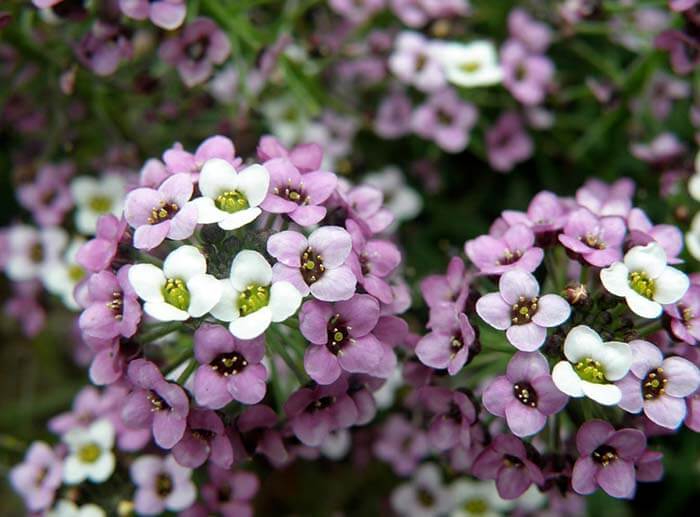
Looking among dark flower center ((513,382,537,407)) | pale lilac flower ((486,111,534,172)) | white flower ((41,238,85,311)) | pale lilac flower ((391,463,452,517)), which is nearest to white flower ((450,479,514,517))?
pale lilac flower ((391,463,452,517))

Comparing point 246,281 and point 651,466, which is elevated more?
point 246,281

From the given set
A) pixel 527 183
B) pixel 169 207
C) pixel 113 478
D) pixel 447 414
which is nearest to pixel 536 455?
pixel 447 414

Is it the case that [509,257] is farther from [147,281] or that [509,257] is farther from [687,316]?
[147,281]

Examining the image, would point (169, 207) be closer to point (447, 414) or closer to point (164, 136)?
point (447, 414)

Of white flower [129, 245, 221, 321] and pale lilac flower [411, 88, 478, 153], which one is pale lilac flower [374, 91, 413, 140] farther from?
white flower [129, 245, 221, 321]

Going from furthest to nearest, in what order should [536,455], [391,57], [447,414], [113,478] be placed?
[391,57], [113,478], [447,414], [536,455]

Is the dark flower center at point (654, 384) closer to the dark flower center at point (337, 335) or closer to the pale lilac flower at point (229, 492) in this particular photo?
the dark flower center at point (337, 335)

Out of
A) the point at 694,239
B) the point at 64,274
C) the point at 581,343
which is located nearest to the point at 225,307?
the point at 581,343
